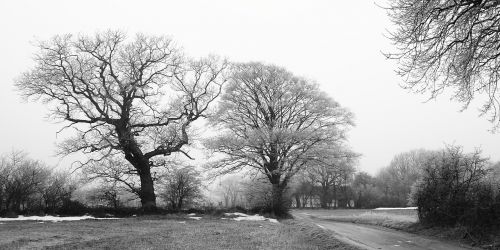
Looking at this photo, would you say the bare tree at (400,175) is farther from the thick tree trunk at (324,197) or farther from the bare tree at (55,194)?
the bare tree at (55,194)

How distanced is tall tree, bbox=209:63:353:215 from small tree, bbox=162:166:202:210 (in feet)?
7.88

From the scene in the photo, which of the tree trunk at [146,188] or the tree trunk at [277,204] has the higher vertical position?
the tree trunk at [146,188]

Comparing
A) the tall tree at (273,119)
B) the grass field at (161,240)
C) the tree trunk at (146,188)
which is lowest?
the grass field at (161,240)

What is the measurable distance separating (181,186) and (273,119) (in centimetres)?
960

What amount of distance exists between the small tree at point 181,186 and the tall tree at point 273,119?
2.40 meters

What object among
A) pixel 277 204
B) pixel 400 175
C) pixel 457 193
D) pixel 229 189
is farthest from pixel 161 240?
pixel 229 189

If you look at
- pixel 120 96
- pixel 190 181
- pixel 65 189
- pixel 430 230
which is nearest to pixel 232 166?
pixel 190 181

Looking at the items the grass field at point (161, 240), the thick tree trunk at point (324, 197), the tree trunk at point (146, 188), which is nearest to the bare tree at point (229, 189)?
the thick tree trunk at point (324, 197)

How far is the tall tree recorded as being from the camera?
1217 inches

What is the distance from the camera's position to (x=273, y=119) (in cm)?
3288

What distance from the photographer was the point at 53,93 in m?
26.1

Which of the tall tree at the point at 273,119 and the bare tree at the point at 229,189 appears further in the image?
the bare tree at the point at 229,189

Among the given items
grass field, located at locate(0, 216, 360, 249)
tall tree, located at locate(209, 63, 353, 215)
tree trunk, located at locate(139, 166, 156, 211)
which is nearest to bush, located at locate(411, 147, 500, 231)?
grass field, located at locate(0, 216, 360, 249)

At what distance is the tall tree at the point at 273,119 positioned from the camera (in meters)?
30.9
